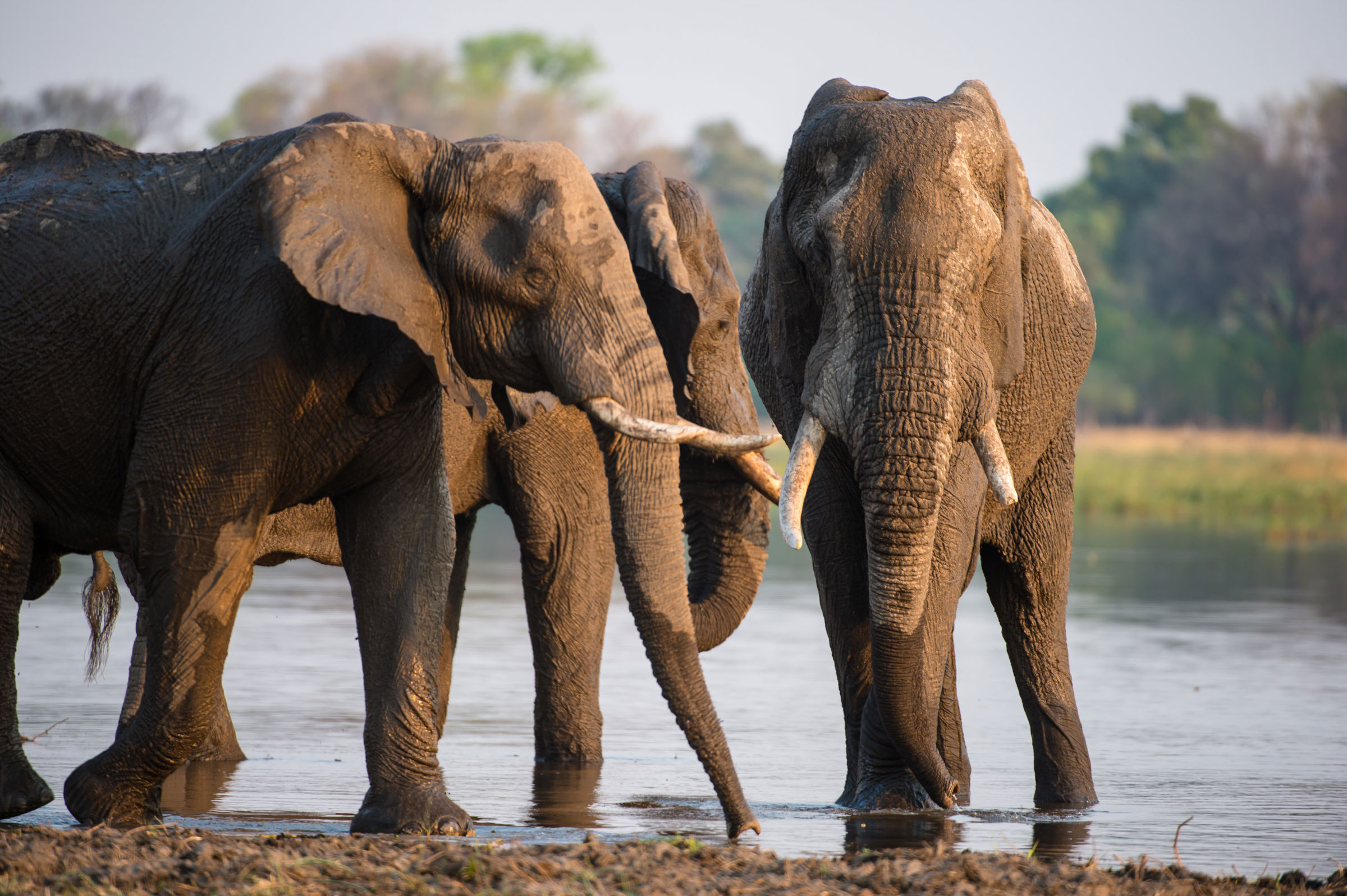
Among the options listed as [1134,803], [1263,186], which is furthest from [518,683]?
[1263,186]

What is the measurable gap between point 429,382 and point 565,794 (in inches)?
70.1

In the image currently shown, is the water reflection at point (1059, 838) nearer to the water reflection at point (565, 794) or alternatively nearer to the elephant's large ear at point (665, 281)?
the water reflection at point (565, 794)

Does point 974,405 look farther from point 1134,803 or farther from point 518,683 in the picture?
Result: point 518,683

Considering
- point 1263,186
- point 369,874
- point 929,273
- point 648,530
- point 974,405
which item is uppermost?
point 1263,186

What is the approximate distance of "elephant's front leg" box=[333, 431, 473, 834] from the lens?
19.3 ft

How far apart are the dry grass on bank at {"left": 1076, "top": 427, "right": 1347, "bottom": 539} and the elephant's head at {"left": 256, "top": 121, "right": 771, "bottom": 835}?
16885 mm

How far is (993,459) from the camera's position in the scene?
6.27 meters

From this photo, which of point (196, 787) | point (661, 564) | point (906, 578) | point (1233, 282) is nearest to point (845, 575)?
point (906, 578)

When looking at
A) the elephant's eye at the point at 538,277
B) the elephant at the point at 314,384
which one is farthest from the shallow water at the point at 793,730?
the elephant's eye at the point at 538,277

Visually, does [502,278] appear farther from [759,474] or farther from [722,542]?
[722,542]

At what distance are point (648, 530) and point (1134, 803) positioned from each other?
230 centimetres

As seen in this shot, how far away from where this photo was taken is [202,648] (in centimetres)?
580

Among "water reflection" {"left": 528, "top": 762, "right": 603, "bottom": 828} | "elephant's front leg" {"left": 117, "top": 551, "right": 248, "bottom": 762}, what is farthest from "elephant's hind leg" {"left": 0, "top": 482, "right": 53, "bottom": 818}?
"water reflection" {"left": 528, "top": 762, "right": 603, "bottom": 828}

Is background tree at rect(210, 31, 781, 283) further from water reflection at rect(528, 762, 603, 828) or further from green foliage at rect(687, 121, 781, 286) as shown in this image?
water reflection at rect(528, 762, 603, 828)
